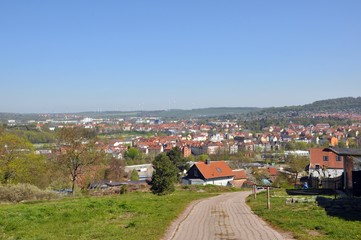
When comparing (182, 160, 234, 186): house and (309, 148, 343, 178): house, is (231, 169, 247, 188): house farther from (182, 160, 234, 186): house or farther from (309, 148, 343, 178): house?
(309, 148, 343, 178): house

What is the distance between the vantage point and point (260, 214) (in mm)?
13852

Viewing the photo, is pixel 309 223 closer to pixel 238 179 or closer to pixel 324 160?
pixel 238 179

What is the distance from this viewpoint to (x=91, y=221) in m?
13.6

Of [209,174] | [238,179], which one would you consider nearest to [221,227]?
[209,174]

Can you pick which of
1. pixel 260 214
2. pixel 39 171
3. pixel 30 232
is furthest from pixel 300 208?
pixel 39 171

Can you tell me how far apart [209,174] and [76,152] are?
20.9 meters

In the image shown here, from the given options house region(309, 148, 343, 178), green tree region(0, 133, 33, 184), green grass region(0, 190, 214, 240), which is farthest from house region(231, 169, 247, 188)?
green grass region(0, 190, 214, 240)

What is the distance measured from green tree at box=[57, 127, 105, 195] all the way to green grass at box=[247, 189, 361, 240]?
18301 mm

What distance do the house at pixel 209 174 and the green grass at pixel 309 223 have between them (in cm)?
3149

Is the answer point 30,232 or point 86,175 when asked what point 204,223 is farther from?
point 86,175

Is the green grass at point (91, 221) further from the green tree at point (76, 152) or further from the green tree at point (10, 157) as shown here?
the green tree at point (10, 157)

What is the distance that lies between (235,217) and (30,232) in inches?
265

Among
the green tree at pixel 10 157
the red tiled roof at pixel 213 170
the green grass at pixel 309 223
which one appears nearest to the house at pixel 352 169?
the green grass at pixel 309 223

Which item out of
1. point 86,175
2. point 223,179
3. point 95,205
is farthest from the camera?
point 223,179
